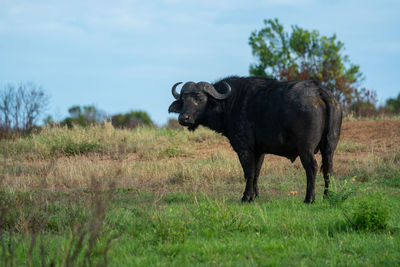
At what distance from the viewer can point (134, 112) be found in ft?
148

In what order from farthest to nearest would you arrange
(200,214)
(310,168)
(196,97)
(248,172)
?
(196,97) → (248,172) → (310,168) → (200,214)

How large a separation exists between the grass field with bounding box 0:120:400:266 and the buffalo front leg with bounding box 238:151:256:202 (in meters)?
0.27

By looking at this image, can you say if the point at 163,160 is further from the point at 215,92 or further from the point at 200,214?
the point at 200,214

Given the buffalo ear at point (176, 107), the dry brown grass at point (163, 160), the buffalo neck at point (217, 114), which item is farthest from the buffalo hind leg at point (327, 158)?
→ the buffalo ear at point (176, 107)

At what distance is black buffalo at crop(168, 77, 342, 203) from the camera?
7.91m

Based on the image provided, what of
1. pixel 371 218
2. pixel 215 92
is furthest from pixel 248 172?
pixel 371 218

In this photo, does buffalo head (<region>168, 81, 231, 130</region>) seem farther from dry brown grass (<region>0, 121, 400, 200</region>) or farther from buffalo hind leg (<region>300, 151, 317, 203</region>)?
buffalo hind leg (<region>300, 151, 317, 203</region>)

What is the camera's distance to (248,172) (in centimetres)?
863

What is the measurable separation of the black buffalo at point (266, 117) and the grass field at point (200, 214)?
73cm

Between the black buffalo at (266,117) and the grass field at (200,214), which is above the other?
the black buffalo at (266,117)

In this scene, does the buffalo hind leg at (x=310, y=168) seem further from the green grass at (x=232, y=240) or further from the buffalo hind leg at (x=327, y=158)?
the green grass at (x=232, y=240)

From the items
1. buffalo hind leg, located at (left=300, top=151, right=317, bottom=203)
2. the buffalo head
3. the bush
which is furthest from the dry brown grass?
the bush

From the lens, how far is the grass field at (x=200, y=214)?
510 centimetres

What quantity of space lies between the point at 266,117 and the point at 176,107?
1.88m
